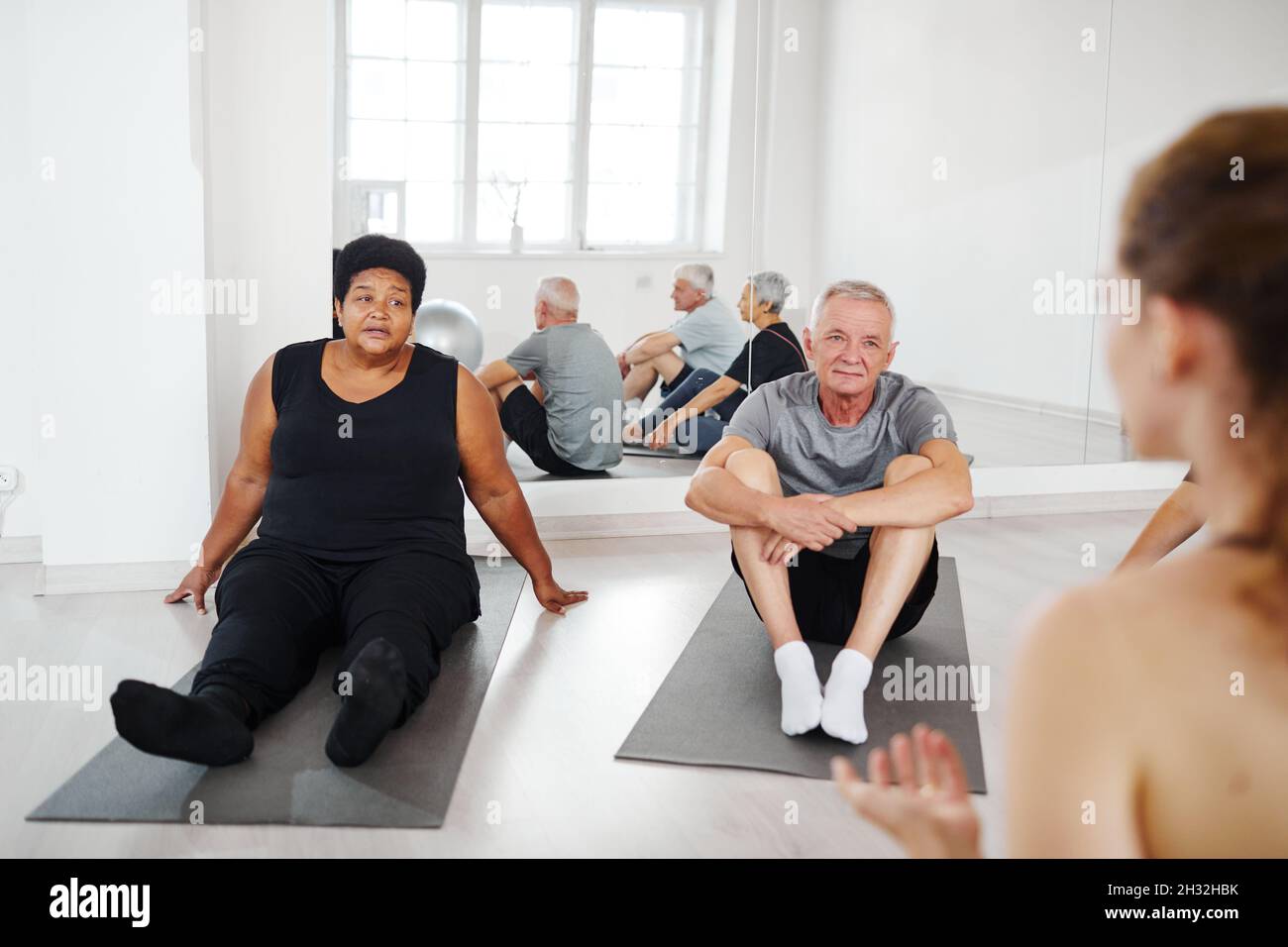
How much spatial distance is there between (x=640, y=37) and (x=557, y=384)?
1.26m

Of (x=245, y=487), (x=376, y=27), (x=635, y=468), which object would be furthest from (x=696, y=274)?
(x=245, y=487)

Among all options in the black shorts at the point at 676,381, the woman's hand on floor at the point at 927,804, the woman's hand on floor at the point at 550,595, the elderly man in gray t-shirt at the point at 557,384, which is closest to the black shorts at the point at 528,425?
the elderly man in gray t-shirt at the point at 557,384

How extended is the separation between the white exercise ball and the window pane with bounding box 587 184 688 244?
0.54 m

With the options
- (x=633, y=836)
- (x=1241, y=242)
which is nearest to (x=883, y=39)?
(x=633, y=836)

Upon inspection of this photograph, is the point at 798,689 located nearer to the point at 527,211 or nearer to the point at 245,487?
the point at 245,487

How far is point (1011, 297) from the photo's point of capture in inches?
193

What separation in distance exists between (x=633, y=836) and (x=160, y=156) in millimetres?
2502

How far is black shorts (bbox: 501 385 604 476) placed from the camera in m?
4.23

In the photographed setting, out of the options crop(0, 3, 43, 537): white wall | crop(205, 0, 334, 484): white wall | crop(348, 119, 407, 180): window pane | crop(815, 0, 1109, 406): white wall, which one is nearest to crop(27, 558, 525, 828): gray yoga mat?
crop(205, 0, 334, 484): white wall

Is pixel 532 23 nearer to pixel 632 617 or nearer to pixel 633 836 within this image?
pixel 632 617

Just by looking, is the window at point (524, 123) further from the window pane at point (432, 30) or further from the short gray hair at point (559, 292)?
the short gray hair at point (559, 292)

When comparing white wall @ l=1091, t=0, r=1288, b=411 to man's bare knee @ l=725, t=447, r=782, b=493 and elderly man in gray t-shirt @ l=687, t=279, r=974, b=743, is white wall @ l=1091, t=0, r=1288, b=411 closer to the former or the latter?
elderly man in gray t-shirt @ l=687, t=279, r=974, b=743

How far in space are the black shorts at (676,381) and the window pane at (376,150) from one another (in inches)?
47.3

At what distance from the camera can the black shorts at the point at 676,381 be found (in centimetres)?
441
